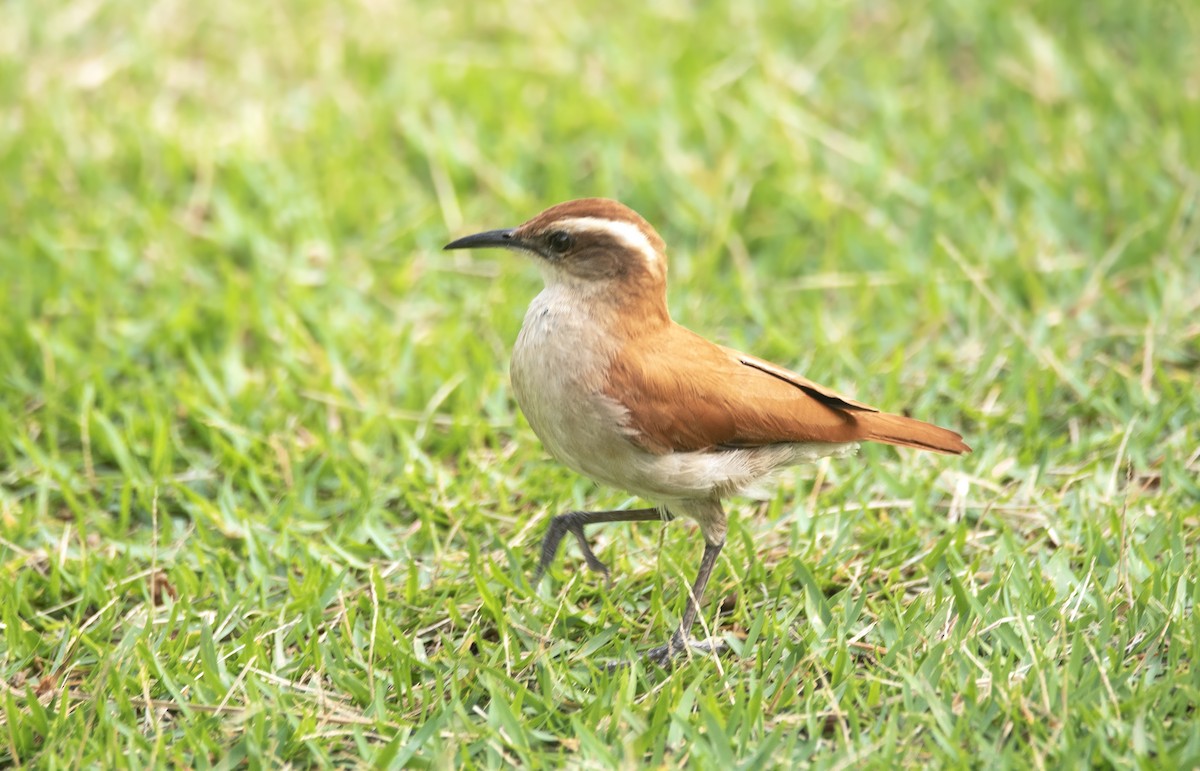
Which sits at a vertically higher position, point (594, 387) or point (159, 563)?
point (594, 387)

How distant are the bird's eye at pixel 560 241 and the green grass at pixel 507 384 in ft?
3.86

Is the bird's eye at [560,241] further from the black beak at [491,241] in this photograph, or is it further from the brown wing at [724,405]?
the brown wing at [724,405]

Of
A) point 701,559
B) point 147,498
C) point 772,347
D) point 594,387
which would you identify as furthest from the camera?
point 772,347

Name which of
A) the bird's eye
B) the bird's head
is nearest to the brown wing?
the bird's head

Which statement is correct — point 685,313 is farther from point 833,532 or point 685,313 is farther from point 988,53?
point 988,53

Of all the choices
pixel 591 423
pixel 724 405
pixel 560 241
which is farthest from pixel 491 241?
pixel 724 405

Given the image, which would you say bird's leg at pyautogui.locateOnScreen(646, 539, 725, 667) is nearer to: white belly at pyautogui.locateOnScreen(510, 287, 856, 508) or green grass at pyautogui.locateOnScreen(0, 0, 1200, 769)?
green grass at pyautogui.locateOnScreen(0, 0, 1200, 769)

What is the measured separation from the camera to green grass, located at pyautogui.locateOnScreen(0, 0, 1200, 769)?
13.5 feet

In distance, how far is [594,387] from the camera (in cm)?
439

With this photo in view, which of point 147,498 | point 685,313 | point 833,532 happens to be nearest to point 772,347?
point 685,313

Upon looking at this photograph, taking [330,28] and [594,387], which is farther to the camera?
[330,28]

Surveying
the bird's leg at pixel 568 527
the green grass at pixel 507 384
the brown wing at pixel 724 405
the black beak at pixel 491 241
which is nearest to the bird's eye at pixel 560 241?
the black beak at pixel 491 241

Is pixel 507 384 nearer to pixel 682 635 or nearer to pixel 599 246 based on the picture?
pixel 599 246

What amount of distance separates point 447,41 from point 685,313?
3.27 metres
